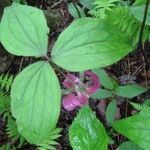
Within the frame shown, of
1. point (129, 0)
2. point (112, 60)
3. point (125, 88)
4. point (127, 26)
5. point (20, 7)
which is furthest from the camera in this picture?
point (129, 0)

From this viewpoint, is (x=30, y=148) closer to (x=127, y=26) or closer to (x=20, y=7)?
(x=127, y=26)

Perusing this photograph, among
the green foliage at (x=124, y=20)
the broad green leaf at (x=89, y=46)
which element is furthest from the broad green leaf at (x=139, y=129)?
the green foliage at (x=124, y=20)

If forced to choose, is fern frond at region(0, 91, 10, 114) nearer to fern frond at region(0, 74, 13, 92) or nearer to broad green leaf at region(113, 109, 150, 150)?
fern frond at region(0, 74, 13, 92)

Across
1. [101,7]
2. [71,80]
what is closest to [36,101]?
[71,80]

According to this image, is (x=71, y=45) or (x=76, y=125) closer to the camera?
(x=71, y=45)

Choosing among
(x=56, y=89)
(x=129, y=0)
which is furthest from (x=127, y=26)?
(x=56, y=89)

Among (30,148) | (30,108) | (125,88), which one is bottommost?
(30,148)

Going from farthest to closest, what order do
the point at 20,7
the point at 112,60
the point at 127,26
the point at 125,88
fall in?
the point at 127,26 → the point at 125,88 → the point at 20,7 → the point at 112,60

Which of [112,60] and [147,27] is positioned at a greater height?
[112,60]
